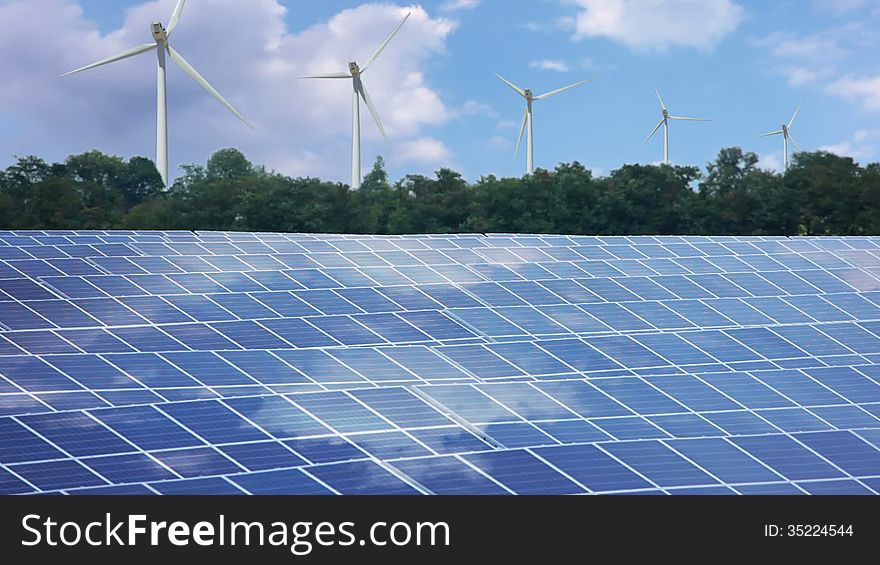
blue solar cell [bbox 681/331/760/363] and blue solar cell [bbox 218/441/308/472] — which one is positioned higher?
blue solar cell [bbox 681/331/760/363]

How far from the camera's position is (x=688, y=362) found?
2115 inches

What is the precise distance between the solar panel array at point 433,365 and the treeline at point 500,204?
293 feet

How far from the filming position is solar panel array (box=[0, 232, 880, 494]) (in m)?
42.1

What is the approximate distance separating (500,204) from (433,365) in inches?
4594

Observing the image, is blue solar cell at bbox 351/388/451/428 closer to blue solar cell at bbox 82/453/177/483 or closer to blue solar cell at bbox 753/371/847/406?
blue solar cell at bbox 82/453/177/483

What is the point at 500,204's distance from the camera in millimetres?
167000

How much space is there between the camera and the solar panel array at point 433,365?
138 ft

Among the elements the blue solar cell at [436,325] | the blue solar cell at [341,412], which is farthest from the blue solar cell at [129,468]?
the blue solar cell at [436,325]

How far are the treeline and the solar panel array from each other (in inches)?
3519

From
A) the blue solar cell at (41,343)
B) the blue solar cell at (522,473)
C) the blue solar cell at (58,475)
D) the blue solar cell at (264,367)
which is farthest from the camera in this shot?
the blue solar cell at (41,343)

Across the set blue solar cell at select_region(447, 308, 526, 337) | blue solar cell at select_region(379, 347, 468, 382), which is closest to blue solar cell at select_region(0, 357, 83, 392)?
blue solar cell at select_region(379, 347, 468, 382)

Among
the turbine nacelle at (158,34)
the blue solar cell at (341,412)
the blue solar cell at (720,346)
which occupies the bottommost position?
the blue solar cell at (341,412)

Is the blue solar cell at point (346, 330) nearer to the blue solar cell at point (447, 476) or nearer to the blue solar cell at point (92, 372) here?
the blue solar cell at point (92, 372)

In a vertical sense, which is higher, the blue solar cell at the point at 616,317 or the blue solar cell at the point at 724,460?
the blue solar cell at the point at 616,317
